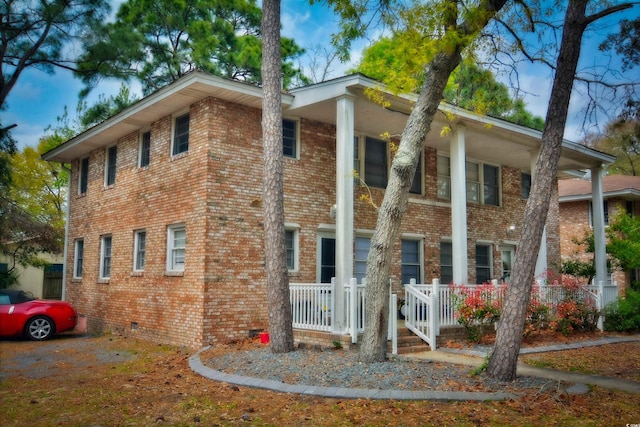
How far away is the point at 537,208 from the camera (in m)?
7.75

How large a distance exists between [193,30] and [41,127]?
1126 centimetres

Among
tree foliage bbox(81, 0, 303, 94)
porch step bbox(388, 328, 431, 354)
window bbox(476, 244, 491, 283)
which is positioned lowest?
porch step bbox(388, 328, 431, 354)


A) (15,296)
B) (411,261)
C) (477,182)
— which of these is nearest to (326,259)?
(411,261)

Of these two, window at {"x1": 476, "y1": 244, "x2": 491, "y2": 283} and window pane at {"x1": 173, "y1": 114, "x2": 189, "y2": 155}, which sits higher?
window pane at {"x1": 173, "y1": 114, "x2": 189, "y2": 155}

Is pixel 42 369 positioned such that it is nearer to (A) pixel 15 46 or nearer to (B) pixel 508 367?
(B) pixel 508 367

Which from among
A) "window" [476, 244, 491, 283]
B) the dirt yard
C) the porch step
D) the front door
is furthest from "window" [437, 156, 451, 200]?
the dirt yard

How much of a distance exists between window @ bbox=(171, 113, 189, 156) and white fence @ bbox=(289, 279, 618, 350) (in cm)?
443

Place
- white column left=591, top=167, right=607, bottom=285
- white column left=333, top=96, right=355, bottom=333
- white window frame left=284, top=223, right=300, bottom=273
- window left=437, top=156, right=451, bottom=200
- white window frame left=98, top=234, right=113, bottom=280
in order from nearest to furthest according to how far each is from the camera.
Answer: white column left=333, top=96, right=355, bottom=333
white window frame left=284, top=223, right=300, bottom=273
white window frame left=98, top=234, right=113, bottom=280
window left=437, top=156, right=451, bottom=200
white column left=591, top=167, right=607, bottom=285

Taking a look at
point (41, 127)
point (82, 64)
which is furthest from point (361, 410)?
point (41, 127)

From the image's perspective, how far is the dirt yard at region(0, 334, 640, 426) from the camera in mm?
5824

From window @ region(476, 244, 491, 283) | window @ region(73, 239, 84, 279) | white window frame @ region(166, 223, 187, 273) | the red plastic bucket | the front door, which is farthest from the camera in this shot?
window @ region(73, 239, 84, 279)

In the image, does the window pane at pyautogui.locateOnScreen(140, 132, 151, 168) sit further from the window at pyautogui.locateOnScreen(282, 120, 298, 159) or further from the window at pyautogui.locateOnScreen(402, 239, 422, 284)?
the window at pyautogui.locateOnScreen(402, 239, 422, 284)

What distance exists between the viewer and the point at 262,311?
12.1 m

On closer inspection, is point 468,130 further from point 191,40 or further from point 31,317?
point 191,40
